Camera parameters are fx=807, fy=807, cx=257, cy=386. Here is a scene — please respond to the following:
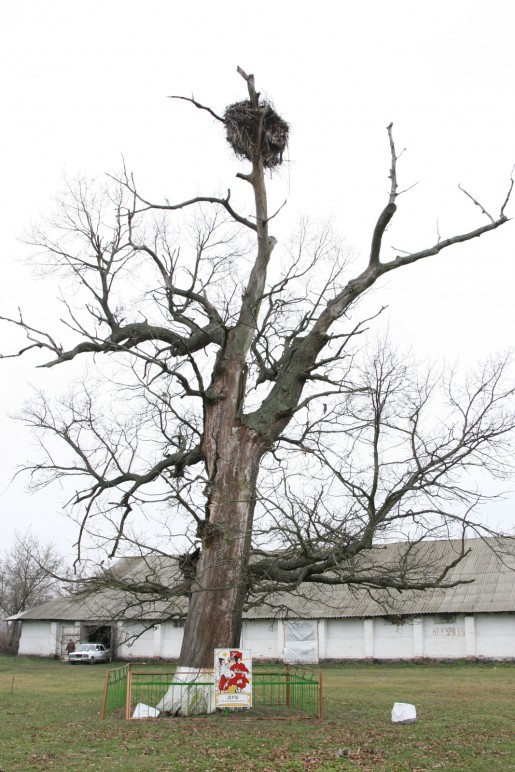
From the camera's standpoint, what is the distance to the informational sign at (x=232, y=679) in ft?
45.5

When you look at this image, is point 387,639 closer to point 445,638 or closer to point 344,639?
point 344,639

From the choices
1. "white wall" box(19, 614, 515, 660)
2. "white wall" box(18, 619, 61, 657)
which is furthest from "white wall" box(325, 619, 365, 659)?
"white wall" box(18, 619, 61, 657)

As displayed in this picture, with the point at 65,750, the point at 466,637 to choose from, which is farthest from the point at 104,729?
the point at 466,637

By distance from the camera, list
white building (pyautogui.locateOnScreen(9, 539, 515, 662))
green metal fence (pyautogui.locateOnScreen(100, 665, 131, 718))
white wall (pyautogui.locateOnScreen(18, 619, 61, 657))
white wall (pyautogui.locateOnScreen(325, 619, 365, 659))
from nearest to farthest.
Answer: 1. green metal fence (pyautogui.locateOnScreen(100, 665, 131, 718))
2. white building (pyautogui.locateOnScreen(9, 539, 515, 662))
3. white wall (pyautogui.locateOnScreen(325, 619, 365, 659))
4. white wall (pyautogui.locateOnScreen(18, 619, 61, 657))

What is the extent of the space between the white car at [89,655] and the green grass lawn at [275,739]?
20078 millimetres

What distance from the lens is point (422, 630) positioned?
33.5 meters

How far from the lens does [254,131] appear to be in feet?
53.4

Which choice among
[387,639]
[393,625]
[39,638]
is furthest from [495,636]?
[39,638]

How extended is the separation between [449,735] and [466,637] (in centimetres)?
2120

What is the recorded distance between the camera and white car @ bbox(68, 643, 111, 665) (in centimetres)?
3919

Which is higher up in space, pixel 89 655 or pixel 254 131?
pixel 254 131

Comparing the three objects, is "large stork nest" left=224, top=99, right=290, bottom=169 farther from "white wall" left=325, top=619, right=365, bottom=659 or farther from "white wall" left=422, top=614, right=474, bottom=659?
"white wall" left=325, top=619, right=365, bottom=659

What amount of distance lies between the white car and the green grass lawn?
20.1 m

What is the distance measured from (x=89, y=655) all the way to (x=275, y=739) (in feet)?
99.0
